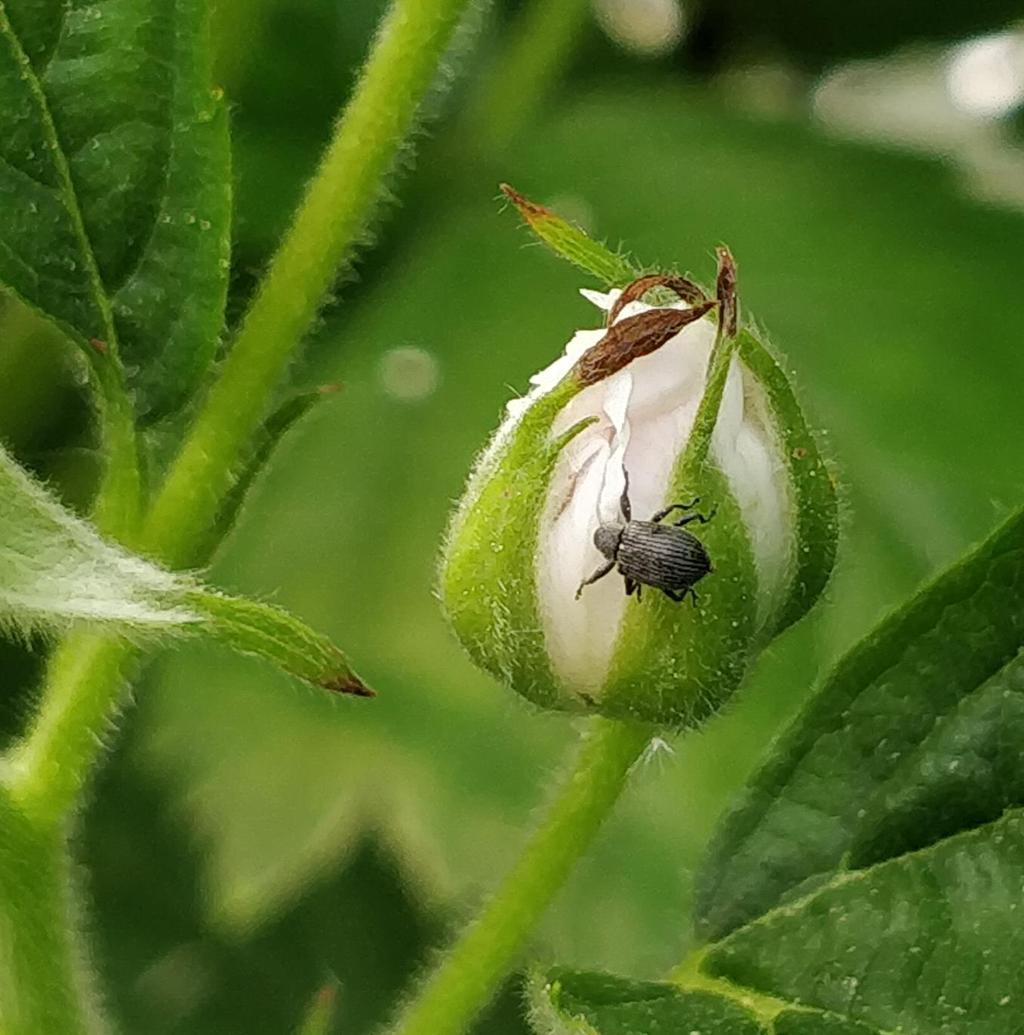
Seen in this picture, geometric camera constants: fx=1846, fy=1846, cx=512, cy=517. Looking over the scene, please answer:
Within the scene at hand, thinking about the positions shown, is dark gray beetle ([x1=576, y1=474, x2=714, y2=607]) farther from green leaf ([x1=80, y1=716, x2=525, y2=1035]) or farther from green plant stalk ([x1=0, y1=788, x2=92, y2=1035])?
green leaf ([x1=80, y1=716, x2=525, y2=1035])

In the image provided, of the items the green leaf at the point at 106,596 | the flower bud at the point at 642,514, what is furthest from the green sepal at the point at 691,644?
the green leaf at the point at 106,596

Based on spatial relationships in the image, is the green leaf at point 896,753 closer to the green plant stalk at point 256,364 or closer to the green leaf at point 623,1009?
the green leaf at point 623,1009

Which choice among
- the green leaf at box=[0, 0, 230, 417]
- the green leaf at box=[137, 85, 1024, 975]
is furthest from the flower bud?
the green leaf at box=[137, 85, 1024, 975]

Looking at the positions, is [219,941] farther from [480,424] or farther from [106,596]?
[106,596]

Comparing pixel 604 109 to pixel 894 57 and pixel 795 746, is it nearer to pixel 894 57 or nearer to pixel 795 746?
pixel 894 57

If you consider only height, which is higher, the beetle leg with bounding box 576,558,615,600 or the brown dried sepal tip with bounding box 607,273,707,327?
the brown dried sepal tip with bounding box 607,273,707,327

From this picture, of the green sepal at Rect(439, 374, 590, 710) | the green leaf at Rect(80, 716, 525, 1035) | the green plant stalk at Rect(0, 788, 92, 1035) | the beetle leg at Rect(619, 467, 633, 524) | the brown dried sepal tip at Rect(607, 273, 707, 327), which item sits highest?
the brown dried sepal tip at Rect(607, 273, 707, 327)
